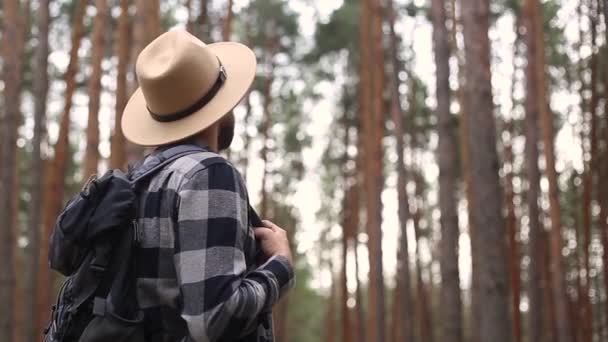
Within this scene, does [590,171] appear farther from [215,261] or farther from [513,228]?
[215,261]

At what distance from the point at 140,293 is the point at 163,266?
7 cm

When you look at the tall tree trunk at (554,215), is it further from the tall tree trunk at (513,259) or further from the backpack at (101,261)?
the backpack at (101,261)

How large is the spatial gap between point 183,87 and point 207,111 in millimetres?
80

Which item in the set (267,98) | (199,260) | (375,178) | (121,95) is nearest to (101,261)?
(199,260)

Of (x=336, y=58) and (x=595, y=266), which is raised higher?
(x=336, y=58)

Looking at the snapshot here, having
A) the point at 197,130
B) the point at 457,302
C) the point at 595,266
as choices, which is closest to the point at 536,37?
the point at 595,266

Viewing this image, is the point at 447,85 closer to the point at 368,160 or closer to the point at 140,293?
the point at 368,160

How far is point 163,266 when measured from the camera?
1.58 meters

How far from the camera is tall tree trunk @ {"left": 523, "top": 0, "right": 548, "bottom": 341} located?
1143 cm

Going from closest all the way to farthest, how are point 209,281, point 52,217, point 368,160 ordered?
point 209,281 → point 52,217 → point 368,160

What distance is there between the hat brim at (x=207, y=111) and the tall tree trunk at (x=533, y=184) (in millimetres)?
10160

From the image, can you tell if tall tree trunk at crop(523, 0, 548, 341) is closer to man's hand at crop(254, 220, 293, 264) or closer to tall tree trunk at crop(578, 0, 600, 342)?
tall tree trunk at crop(578, 0, 600, 342)

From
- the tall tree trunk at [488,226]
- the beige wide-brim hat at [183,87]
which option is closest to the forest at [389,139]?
the tall tree trunk at [488,226]

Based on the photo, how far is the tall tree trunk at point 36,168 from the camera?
316 inches
